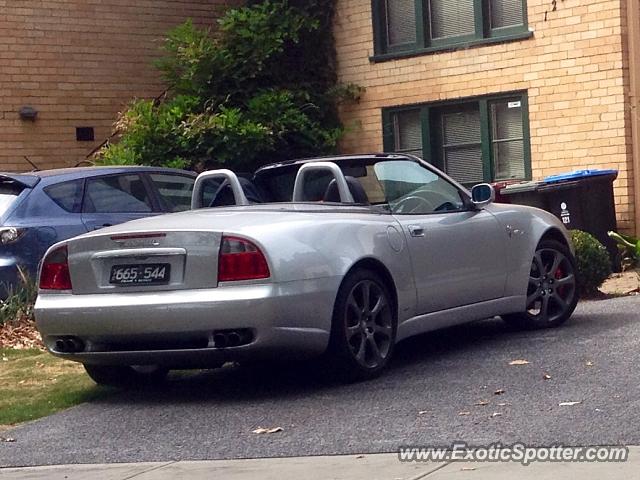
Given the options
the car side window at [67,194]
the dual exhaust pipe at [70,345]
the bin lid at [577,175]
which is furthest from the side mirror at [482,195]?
the bin lid at [577,175]

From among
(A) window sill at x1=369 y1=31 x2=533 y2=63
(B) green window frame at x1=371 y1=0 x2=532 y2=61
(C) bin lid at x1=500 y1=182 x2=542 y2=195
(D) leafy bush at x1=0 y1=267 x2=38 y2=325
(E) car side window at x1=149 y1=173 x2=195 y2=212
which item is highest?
(B) green window frame at x1=371 y1=0 x2=532 y2=61

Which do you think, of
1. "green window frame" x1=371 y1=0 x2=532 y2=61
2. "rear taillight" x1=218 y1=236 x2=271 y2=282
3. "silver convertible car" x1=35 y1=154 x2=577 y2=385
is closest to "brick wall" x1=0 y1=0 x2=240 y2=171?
"green window frame" x1=371 y1=0 x2=532 y2=61

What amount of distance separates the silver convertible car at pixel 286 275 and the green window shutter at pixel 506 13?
718cm

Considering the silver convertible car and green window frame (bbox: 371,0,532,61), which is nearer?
the silver convertible car

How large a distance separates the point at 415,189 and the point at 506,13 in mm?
7601

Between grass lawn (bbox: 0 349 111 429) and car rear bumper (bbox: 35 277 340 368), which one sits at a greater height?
car rear bumper (bbox: 35 277 340 368)

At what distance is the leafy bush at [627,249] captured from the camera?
14.5 m

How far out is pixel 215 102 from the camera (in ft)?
55.4

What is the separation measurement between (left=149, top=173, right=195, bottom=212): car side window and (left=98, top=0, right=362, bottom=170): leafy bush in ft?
Answer: 11.0

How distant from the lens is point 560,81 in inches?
611

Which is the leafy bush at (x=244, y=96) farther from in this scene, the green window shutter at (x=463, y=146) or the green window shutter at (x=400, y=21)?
the green window shutter at (x=463, y=146)

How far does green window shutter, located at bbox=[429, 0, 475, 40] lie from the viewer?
16500mm

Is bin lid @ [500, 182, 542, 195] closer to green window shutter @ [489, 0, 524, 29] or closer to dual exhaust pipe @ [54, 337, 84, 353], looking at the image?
green window shutter @ [489, 0, 524, 29]

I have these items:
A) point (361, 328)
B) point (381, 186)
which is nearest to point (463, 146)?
point (381, 186)
